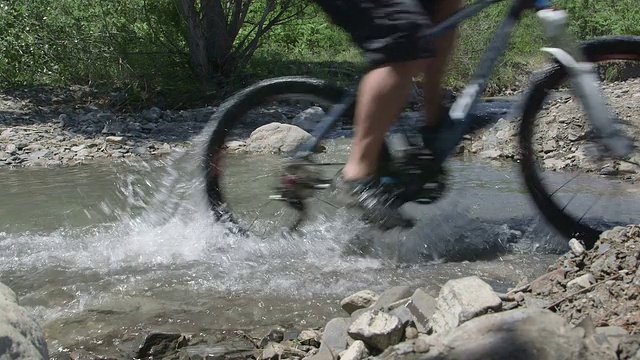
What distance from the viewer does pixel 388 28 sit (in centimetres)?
273

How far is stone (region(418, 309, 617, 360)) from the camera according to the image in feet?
6.32

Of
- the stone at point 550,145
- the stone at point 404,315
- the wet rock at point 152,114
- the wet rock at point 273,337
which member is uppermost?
the stone at point 404,315

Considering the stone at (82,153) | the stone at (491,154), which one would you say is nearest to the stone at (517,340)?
the stone at (491,154)

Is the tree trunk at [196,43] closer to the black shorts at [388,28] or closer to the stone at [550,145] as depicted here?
the stone at [550,145]

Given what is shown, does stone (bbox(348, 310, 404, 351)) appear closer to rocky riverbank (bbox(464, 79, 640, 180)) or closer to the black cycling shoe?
the black cycling shoe

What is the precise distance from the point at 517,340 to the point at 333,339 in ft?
2.57

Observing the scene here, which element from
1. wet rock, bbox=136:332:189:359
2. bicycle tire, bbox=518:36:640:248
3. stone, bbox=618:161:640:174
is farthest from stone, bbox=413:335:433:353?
bicycle tire, bbox=518:36:640:248

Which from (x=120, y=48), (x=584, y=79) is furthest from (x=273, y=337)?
(x=120, y=48)

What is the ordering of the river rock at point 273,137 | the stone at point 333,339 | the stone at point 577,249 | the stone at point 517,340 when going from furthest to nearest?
1. the river rock at point 273,137
2. the stone at point 577,249
3. the stone at point 333,339
4. the stone at point 517,340

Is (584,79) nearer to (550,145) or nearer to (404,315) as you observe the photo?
(404,315)

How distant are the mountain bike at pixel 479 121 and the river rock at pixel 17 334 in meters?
1.34

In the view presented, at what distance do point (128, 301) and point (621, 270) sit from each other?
194cm

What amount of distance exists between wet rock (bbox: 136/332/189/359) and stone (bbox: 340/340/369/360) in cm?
68

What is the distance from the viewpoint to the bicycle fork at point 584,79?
2.65m
